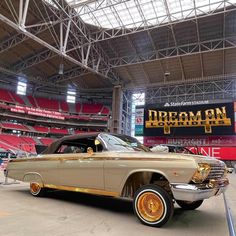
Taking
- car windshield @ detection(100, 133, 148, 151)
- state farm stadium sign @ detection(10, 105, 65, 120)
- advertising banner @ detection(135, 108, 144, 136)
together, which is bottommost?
car windshield @ detection(100, 133, 148, 151)

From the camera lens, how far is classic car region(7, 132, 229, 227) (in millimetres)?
4195

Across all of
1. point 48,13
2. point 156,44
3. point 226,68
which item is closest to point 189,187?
point 48,13

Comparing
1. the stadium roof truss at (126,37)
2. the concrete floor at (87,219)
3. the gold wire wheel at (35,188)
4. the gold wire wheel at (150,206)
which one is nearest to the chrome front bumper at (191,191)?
the gold wire wheel at (150,206)

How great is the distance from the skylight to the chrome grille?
803 inches

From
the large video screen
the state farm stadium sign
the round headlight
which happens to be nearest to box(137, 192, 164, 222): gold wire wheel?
the round headlight

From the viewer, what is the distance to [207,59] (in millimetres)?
31406

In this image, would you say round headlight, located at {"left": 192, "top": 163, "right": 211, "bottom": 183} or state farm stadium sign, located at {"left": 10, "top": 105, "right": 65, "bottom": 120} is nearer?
round headlight, located at {"left": 192, "top": 163, "right": 211, "bottom": 183}

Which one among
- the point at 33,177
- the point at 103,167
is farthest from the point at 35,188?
the point at 103,167

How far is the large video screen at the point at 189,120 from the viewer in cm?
3012

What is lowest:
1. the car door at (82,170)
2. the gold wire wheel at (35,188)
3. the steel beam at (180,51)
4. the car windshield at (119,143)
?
the gold wire wheel at (35,188)

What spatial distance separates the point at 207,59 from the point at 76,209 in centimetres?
2983

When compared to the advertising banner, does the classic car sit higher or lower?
lower

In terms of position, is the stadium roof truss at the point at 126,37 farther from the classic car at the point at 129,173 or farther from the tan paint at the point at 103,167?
the classic car at the point at 129,173

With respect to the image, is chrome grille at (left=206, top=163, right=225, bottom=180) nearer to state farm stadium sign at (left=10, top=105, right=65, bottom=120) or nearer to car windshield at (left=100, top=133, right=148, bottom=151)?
car windshield at (left=100, top=133, right=148, bottom=151)
